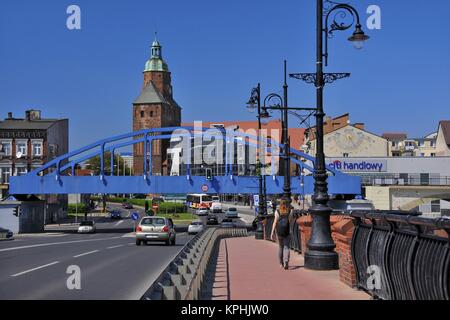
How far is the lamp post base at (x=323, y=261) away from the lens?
1375cm

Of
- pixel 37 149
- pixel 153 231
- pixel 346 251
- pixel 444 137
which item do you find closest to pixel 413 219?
pixel 346 251

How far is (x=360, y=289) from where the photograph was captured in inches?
424

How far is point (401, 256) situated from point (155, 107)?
550ft

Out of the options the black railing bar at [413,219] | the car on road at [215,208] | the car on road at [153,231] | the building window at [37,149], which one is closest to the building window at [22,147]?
the building window at [37,149]

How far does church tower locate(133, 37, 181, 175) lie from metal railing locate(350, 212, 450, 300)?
156m

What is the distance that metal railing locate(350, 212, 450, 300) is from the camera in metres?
7.08

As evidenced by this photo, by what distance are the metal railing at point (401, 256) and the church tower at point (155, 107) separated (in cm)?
15602

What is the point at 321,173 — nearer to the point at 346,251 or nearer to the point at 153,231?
the point at 346,251

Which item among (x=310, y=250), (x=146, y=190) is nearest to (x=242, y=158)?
(x=146, y=190)

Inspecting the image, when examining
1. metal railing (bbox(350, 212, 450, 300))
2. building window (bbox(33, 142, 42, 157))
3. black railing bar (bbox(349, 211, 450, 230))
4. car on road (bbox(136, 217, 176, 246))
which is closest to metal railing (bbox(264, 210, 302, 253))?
metal railing (bbox(350, 212, 450, 300))

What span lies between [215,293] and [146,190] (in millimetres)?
57559

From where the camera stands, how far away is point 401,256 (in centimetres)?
841

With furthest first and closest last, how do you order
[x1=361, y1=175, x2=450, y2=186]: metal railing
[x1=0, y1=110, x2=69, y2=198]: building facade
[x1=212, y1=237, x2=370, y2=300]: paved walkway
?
[x1=0, y1=110, x2=69, y2=198]: building facade, [x1=361, y1=175, x2=450, y2=186]: metal railing, [x1=212, y1=237, x2=370, y2=300]: paved walkway

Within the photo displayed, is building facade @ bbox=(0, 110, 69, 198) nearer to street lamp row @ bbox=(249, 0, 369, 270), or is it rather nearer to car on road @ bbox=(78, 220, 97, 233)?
car on road @ bbox=(78, 220, 97, 233)
